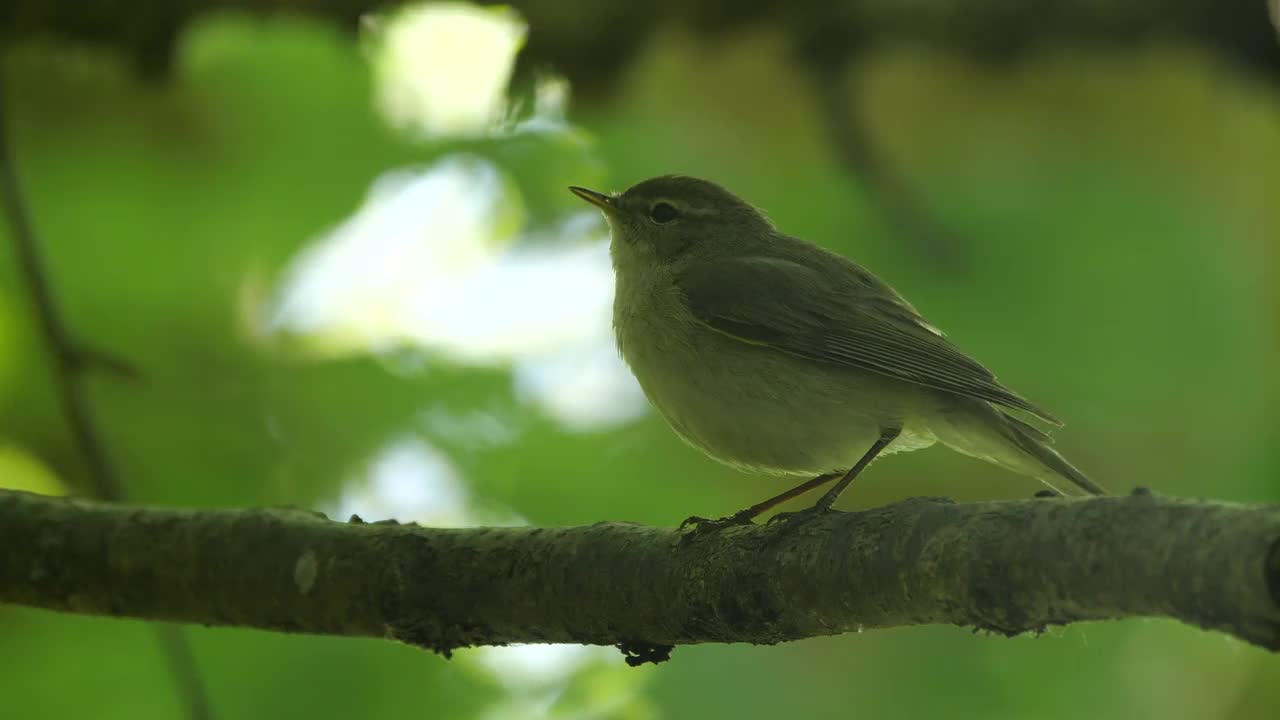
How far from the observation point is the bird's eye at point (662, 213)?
554cm

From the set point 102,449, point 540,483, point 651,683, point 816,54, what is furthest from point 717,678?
point 816,54

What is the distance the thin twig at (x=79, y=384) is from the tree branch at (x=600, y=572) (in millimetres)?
333

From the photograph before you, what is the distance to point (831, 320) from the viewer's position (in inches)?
184

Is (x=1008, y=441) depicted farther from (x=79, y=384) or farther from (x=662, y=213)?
(x=79, y=384)

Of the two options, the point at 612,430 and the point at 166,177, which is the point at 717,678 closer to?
the point at 612,430

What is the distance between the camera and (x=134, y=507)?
149 inches

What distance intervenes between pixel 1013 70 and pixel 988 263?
123cm

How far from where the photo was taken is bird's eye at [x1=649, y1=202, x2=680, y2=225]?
554 cm

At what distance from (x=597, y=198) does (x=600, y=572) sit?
2368mm

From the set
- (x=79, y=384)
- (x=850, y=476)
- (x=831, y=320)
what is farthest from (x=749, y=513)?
(x=79, y=384)

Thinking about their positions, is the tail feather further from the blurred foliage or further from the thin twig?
the thin twig

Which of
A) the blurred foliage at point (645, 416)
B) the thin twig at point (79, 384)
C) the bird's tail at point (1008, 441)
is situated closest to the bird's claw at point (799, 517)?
the bird's tail at point (1008, 441)

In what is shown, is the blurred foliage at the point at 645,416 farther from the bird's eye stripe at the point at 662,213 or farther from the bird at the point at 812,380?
the bird at the point at 812,380

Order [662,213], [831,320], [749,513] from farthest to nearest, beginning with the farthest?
[662,213], [831,320], [749,513]
